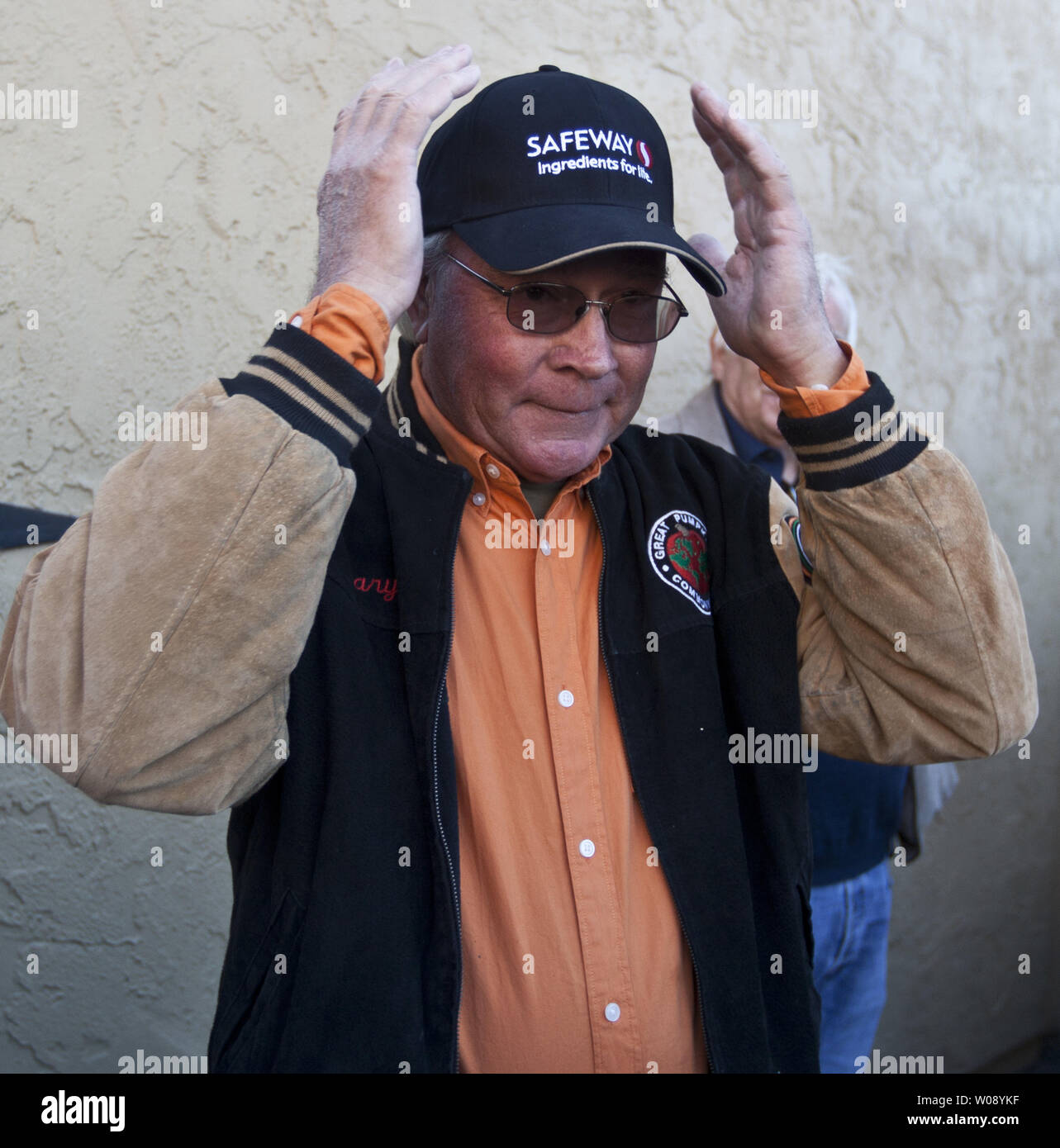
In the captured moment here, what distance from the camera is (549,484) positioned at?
186 centimetres

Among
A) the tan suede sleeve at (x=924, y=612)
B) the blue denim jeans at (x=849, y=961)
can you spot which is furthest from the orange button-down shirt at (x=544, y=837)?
the blue denim jeans at (x=849, y=961)

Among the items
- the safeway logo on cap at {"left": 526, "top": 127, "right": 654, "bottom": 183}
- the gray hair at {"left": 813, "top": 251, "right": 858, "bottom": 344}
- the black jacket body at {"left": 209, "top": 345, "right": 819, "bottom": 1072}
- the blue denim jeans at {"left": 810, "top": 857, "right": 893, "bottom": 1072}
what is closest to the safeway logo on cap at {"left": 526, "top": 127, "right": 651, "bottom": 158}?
the safeway logo on cap at {"left": 526, "top": 127, "right": 654, "bottom": 183}

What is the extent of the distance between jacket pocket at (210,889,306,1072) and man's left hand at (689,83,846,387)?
42.6 inches

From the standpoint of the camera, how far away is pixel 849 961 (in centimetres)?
290

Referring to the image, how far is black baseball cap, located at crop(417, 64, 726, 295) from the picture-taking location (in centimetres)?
169

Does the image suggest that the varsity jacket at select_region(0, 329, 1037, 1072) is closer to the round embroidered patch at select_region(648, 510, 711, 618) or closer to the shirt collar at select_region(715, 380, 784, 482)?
the round embroidered patch at select_region(648, 510, 711, 618)

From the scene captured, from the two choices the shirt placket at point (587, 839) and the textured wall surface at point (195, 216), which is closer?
the shirt placket at point (587, 839)

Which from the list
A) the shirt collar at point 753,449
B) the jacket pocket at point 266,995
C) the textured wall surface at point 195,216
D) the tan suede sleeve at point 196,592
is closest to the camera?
the tan suede sleeve at point 196,592

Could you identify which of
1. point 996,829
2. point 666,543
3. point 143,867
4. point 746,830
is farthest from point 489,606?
point 996,829

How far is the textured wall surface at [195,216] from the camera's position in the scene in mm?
2539

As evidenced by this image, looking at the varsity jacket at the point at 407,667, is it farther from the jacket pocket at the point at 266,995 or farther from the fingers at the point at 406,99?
the fingers at the point at 406,99

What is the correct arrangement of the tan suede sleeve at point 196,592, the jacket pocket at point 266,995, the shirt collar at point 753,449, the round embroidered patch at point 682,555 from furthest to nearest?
1. the shirt collar at point 753,449
2. the round embroidered patch at point 682,555
3. the jacket pocket at point 266,995
4. the tan suede sleeve at point 196,592

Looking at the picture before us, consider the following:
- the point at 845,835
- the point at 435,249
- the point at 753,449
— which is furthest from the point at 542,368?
the point at 845,835

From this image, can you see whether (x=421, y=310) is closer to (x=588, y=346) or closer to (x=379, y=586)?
(x=588, y=346)
